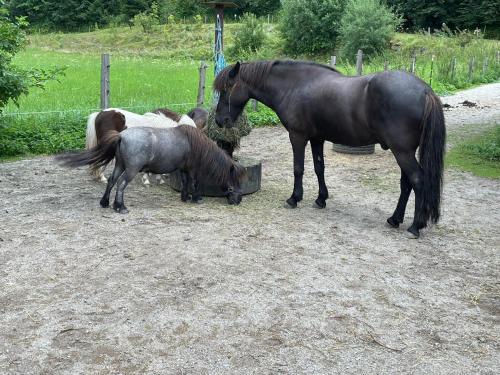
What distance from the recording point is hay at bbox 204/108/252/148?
21.0ft

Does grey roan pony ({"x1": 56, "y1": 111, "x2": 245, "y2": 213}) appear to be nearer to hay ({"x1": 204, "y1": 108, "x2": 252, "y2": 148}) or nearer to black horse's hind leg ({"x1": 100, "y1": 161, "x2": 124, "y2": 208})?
black horse's hind leg ({"x1": 100, "y1": 161, "x2": 124, "y2": 208})

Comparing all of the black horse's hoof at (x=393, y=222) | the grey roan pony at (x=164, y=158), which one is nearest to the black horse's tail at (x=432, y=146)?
the black horse's hoof at (x=393, y=222)

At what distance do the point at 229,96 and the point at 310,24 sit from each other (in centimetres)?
2988

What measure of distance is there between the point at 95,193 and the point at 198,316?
129 inches

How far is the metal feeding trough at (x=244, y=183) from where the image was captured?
634 cm

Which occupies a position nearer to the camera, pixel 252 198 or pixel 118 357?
pixel 118 357

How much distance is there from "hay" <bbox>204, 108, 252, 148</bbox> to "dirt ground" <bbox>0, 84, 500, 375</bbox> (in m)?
0.77

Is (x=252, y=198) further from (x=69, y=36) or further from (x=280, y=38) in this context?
(x=69, y=36)

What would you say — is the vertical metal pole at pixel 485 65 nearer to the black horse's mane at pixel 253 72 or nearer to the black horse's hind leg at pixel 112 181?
the black horse's mane at pixel 253 72

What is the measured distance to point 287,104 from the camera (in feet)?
19.3

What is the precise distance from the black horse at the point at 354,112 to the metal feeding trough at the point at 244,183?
62cm

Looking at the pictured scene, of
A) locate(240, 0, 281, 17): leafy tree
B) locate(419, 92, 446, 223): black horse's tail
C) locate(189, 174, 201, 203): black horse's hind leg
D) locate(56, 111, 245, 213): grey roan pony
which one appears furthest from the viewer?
locate(240, 0, 281, 17): leafy tree

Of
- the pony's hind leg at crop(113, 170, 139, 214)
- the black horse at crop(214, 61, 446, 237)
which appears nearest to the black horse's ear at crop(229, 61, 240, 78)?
the black horse at crop(214, 61, 446, 237)

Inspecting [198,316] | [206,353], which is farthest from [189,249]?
[206,353]
